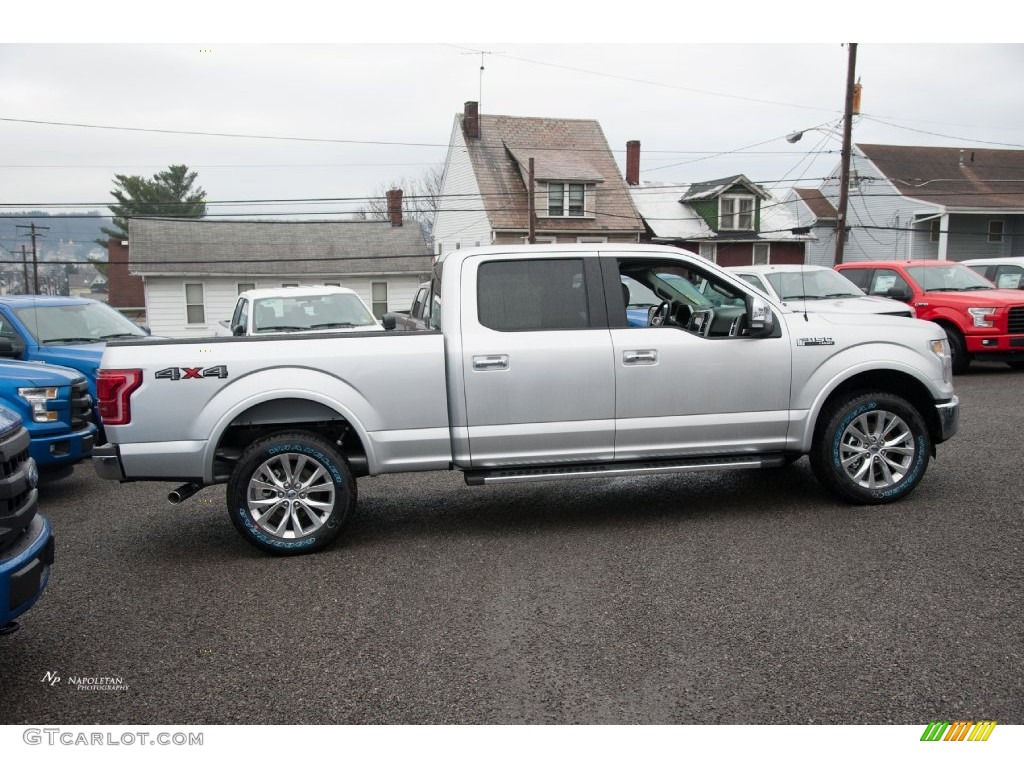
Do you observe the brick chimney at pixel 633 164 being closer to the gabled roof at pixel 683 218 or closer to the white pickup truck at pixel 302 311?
the gabled roof at pixel 683 218

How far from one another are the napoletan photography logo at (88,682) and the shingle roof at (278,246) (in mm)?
34133

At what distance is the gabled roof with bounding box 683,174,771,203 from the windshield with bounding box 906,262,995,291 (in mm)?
25227

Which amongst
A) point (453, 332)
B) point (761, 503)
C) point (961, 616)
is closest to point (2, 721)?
point (453, 332)

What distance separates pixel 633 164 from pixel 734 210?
19.0ft

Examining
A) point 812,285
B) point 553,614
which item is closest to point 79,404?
point 553,614

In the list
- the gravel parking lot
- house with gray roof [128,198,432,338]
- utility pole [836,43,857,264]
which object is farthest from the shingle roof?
the gravel parking lot

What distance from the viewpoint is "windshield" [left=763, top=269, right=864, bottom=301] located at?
13.4 meters

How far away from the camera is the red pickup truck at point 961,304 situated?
1341 centimetres

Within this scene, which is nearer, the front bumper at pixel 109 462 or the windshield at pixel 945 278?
the front bumper at pixel 109 462

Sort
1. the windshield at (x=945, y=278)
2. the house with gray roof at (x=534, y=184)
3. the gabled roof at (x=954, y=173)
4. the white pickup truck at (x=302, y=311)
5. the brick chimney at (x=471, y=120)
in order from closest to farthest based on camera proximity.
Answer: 1. the white pickup truck at (x=302, y=311)
2. the windshield at (x=945, y=278)
3. the house with gray roof at (x=534, y=184)
4. the brick chimney at (x=471, y=120)
5. the gabled roof at (x=954, y=173)

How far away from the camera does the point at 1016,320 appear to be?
13414mm

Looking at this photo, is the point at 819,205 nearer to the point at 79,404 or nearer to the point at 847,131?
the point at 847,131

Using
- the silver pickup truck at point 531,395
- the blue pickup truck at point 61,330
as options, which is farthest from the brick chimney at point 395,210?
the silver pickup truck at point 531,395

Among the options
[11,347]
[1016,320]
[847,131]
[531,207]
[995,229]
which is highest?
[847,131]
